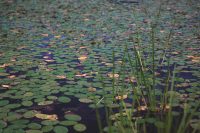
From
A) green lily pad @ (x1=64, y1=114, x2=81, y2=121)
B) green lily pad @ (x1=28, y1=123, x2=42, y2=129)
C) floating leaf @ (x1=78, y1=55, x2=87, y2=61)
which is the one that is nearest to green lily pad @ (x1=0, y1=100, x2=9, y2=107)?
green lily pad @ (x1=28, y1=123, x2=42, y2=129)

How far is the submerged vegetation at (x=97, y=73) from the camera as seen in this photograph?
6.27 feet

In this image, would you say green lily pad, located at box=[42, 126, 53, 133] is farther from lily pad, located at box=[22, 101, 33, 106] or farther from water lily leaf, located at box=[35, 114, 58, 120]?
lily pad, located at box=[22, 101, 33, 106]

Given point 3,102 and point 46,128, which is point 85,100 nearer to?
point 46,128

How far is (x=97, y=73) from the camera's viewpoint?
288 centimetres

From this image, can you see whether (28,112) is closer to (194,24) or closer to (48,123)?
(48,123)

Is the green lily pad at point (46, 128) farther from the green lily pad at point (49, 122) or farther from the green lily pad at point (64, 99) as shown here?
the green lily pad at point (64, 99)

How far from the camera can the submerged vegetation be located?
191 centimetres

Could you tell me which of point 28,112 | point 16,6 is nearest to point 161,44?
point 28,112

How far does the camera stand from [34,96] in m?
2.37

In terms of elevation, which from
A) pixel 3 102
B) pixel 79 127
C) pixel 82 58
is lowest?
pixel 79 127

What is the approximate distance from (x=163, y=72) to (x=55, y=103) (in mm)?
1284

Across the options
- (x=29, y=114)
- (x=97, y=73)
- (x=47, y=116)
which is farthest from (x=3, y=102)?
(x=97, y=73)

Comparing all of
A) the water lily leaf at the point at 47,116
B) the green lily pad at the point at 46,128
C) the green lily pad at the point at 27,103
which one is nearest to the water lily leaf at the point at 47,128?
the green lily pad at the point at 46,128

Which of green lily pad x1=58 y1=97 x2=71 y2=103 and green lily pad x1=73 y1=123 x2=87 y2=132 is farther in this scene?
green lily pad x1=58 y1=97 x2=71 y2=103
